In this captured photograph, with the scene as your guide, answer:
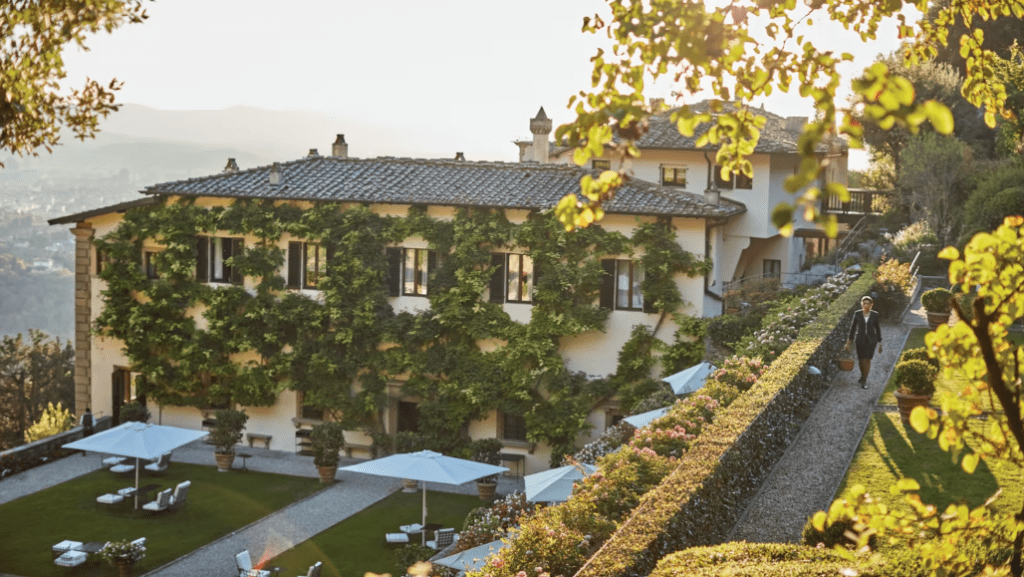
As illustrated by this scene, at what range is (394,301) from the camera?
26.3 m

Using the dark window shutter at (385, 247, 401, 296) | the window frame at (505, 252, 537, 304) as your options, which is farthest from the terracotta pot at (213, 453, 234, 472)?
the window frame at (505, 252, 537, 304)

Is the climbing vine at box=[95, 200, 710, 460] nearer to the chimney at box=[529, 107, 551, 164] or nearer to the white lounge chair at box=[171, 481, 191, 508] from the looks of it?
the white lounge chair at box=[171, 481, 191, 508]

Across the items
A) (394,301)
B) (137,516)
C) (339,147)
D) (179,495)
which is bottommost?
(137,516)

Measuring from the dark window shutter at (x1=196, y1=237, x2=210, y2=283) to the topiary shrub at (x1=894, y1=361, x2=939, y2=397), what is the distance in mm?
19831

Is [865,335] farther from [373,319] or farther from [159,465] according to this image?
[159,465]

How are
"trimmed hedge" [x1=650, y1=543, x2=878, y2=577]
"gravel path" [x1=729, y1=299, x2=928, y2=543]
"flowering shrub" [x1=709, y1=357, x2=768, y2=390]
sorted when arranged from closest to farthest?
1. "trimmed hedge" [x1=650, y1=543, x2=878, y2=577]
2. "gravel path" [x1=729, y1=299, x2=928, y2=543]
3. "flowering shrub" [x1=709, y1=357, x2=768, y2=390]

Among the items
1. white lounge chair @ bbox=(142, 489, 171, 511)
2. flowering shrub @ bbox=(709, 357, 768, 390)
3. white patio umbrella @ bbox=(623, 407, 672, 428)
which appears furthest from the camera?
white lounge chair @ bbox=(142, 489, 171, 511)

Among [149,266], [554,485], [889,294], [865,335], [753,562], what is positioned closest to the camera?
[753,562]

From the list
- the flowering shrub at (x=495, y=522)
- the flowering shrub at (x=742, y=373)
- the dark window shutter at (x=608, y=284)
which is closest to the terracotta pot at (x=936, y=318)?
the flowering shrub at (x=742, y=373)

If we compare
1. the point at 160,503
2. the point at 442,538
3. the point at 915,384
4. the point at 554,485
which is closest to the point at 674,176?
the point at 442,538

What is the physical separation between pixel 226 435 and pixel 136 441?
412cm

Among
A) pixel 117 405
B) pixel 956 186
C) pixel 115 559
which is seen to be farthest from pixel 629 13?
pixel 956 186

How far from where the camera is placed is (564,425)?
24438 mm

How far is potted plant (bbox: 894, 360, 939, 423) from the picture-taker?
14632mm
